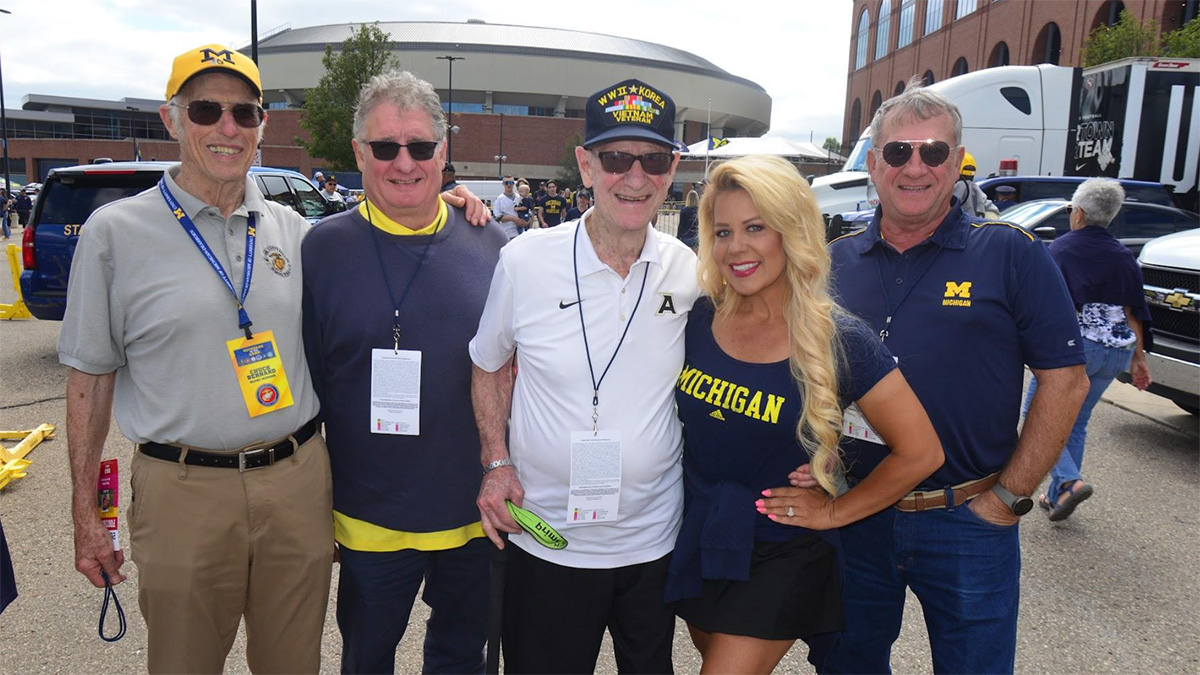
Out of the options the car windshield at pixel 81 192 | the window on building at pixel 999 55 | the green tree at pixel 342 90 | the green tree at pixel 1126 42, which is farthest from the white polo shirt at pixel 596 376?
the window on building at pixel 999 55

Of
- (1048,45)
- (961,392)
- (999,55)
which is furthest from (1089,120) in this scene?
(999,55)

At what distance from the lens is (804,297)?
2.20m

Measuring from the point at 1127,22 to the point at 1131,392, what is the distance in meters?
20.3

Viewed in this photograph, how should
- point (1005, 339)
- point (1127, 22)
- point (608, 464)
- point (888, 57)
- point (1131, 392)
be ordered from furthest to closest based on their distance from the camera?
point (888, 57), point (1127, 22), point (1131, 392), point (1005, 339), point (608, 464)

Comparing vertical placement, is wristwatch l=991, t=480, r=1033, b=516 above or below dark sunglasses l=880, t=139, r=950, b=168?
below

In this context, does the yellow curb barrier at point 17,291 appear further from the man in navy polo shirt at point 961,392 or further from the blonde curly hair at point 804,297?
the man in navy polo shirt at point 961,392

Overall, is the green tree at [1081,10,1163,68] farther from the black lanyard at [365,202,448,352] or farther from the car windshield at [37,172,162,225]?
the black lanyard at [365,202,448,352]

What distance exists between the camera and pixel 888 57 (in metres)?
53.9

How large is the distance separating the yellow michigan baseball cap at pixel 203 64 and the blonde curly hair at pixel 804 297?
161cm

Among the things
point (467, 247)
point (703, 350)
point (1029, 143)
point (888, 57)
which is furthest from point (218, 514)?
point (888, 57)

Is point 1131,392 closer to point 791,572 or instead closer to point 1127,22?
point 791,572

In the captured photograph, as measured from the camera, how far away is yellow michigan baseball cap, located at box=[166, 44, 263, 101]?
8.04ft

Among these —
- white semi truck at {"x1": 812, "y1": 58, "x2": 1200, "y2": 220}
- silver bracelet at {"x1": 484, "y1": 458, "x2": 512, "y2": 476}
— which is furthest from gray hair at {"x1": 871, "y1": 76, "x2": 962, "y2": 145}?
white semi truck at {"x1": 812, "y1": 58, "x2": 1200, "y2": 220}

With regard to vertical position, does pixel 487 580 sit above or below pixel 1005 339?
below
